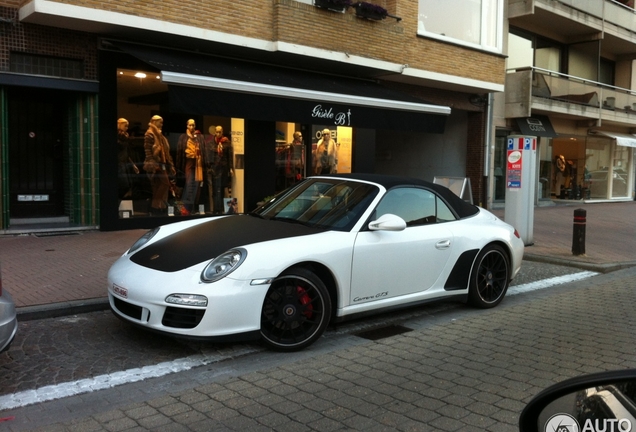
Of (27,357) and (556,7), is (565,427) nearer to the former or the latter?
(27,357)

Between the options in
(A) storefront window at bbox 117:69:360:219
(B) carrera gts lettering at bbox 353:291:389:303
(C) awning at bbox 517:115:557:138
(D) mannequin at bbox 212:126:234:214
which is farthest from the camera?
(C) awning at bbox 517:115:557:138

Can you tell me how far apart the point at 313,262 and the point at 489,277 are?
259 cm

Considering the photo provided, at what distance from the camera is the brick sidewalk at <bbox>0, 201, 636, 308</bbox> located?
21.7 ft

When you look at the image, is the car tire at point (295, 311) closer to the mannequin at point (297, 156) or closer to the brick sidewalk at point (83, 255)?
the brick sidewalk at point (83, 255)

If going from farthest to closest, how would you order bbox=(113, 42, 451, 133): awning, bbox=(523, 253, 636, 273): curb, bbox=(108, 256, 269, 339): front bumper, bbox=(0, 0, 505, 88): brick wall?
bbox=(0, 0, 505, 88): brick wall → bbox=(113, 42, 451, 133): awning → bbox=(523, 253, 636, 273): curb → bbox=(108, 256, 269, 339): front bumper

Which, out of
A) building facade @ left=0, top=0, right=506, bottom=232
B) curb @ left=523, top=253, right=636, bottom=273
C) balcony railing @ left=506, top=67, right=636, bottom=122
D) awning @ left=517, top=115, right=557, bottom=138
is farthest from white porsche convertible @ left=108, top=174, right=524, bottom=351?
awning @ left=517, top=115, right=557, bottom=138

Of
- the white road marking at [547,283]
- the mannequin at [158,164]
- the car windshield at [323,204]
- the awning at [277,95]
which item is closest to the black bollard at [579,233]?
the white road marking at [547,283]

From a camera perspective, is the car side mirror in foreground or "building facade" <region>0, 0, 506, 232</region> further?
"building facade" <region>0, 0, 506, 232</region>

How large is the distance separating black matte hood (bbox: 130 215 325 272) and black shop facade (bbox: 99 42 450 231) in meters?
4.74

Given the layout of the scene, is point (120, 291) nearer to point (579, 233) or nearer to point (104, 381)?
point (104, 381)

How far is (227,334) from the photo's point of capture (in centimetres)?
459

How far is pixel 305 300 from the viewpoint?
4984mm

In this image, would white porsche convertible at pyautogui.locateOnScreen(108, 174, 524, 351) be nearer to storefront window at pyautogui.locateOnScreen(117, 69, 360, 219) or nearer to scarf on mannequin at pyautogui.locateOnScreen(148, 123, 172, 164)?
storefront window at pyautogui.locateOnScreen(117, 69, 360, 219)

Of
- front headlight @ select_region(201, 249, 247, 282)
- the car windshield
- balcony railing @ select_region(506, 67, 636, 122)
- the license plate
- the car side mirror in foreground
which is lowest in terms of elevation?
the license plate
